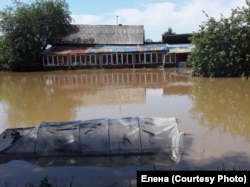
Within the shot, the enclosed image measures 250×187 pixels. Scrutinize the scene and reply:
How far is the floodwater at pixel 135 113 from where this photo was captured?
29.3 ft

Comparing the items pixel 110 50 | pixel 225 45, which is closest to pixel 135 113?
pixel 225 45

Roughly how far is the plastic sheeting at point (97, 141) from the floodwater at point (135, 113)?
12.8 inches

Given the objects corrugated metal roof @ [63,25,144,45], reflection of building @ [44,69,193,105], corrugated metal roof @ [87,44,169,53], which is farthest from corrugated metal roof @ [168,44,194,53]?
reflection of building @ [44,69,193,105]

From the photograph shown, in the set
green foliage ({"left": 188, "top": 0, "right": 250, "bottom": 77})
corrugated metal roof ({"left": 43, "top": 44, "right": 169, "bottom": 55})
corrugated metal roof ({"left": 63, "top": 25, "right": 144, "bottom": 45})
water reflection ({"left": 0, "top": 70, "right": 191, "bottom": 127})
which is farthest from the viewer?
corrugated metal roof ({"left": 63, "top": 25, "right": 144, "bottom": 45})

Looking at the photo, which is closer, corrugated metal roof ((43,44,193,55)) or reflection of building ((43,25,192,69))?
corrugated metal roof ((43,44,193,55))

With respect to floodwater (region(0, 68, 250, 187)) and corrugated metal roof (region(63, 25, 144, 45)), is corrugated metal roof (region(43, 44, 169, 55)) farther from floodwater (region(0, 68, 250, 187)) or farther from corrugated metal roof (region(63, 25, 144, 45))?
floodwater (region(0, 68, 250, 187))

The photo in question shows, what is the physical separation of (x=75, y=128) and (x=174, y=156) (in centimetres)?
277

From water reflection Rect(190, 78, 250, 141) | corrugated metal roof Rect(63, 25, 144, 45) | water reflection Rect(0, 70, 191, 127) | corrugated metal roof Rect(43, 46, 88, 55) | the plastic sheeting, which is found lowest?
water reflection Rect(0, 70, 191, 127)

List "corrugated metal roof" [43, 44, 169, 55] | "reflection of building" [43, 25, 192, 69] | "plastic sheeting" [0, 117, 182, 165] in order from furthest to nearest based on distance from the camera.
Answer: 1. "corrugated metal roof" [43, 44, 169, 55]
2. "reflection of building" [43, 25, 192, 69]
3. "plastic sheeting" [0, 117, 182, 165]

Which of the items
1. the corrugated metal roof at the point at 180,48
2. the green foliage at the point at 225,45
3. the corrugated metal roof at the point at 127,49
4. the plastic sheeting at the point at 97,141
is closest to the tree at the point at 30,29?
the corrugated metal roof at the point at 127,49

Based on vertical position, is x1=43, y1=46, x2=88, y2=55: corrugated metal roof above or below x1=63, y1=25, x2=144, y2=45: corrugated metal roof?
below

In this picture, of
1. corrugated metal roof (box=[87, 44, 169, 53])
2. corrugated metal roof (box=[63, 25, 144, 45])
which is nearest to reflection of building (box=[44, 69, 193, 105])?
corrugated metal roof (box=[87, 44, 169, 53])

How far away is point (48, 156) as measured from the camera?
1001cm

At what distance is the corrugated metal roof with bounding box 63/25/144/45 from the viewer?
45472 mm
